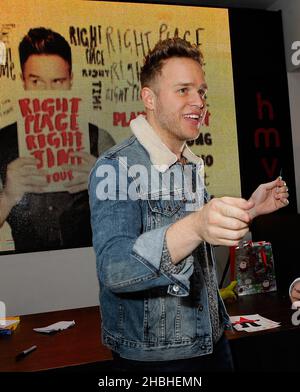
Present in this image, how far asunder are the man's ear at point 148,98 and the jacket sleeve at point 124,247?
1.32ft

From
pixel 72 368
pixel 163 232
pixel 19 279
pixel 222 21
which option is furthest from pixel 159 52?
pixel 222 21

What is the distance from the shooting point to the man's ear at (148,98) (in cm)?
144

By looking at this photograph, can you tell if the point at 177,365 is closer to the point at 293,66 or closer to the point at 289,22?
the point at 293,66

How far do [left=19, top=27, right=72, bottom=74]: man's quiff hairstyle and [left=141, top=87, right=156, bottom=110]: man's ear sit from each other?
170 cm

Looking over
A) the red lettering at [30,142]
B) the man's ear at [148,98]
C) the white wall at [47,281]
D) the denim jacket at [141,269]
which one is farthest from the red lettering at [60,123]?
the denim jacket at [141,269]

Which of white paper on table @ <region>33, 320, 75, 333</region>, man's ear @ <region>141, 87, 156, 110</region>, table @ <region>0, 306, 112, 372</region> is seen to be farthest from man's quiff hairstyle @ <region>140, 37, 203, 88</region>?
white paper on table @ <region>33, 320, 75, 333</region>

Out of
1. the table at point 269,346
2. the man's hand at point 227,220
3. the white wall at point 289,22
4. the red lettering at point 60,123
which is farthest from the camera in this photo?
the white wall at point 289,22

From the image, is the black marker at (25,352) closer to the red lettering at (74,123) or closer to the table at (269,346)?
the table at (269,346)

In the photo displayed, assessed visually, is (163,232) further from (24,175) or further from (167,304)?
(24,175)

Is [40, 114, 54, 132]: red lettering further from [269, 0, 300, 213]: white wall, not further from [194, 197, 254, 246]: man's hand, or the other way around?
[194, 197, 254, 246]: man's hand

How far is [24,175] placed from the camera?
2.90 metres

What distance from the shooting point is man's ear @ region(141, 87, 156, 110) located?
1.44 meters

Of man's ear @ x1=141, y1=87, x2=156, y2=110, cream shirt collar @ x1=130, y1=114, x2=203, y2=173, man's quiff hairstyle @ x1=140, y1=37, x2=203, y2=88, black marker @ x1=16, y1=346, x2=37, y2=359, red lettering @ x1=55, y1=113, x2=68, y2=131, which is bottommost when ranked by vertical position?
black marker @ x1=16, y1=346, x2=37, y2=359

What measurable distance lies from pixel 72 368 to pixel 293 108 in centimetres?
281
